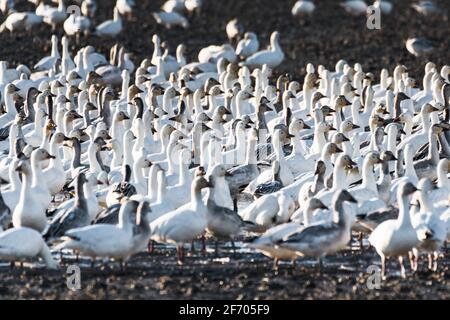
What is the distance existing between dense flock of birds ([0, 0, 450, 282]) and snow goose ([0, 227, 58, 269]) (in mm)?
13

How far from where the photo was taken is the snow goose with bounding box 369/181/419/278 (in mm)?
12227

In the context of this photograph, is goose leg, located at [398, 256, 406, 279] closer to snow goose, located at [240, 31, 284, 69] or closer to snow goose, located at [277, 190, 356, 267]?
snow goose, located at [277, 190, 356, 267]

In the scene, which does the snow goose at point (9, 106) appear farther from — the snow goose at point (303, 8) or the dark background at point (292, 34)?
the snow goose at point (303, 8)

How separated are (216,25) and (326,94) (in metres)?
11.6

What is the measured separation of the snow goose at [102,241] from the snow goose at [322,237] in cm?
128

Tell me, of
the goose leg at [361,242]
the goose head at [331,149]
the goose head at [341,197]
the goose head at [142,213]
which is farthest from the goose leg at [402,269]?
the goose head at [331,149]

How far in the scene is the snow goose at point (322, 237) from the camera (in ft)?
40.2

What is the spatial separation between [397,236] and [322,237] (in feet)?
2.06

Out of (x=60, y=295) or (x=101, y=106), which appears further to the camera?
(x=101, y=106)

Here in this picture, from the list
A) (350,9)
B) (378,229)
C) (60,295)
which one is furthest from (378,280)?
(350,9)

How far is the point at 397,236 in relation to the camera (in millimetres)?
12227

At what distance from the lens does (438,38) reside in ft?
102

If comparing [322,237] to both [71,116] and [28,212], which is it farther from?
[71,116]
